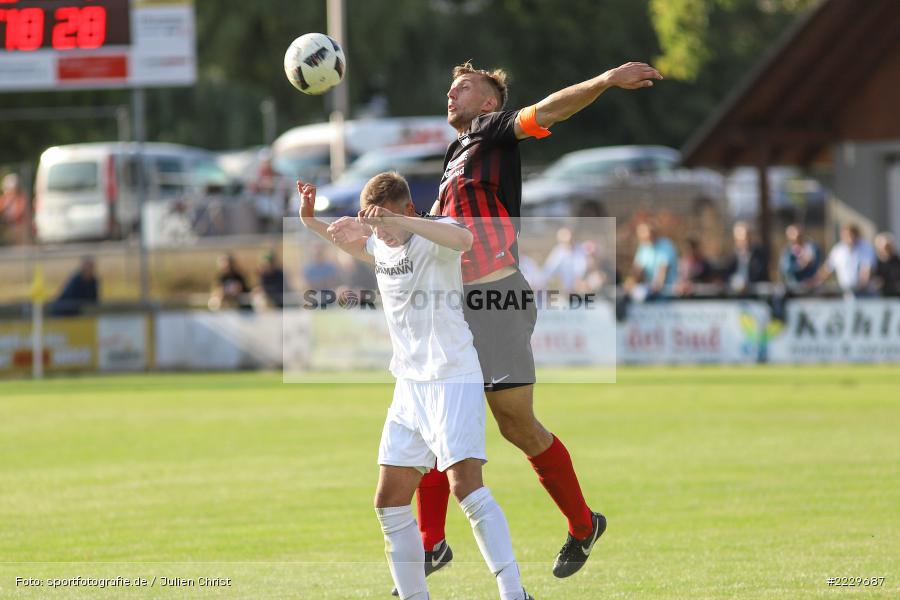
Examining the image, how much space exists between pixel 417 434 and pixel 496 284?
102cm

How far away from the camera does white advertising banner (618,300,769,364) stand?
891 inches

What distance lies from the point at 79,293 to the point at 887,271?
13.3m

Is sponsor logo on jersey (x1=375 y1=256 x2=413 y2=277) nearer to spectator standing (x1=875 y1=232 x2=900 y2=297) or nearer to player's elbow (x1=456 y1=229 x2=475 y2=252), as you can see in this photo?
player's elbow (x1=456 y1=229 x2=475 y2=252)

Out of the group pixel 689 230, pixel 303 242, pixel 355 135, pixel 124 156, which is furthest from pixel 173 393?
pixel 355 135

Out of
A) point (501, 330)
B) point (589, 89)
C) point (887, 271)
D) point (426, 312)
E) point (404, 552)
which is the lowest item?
point (404, 552)

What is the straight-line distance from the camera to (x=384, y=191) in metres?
6.51

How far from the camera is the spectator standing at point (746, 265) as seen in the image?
23375 millimetres

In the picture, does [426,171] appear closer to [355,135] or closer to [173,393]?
[355,135]

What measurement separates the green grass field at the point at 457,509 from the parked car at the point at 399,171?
30.5 feet

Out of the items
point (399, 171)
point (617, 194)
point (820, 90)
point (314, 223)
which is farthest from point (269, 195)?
point (314, 223)

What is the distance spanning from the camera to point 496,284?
7.23 metres

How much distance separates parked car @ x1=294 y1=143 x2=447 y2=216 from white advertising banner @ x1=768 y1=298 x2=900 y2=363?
6.88 metres

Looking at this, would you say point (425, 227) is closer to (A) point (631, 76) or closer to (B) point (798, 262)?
(A) point (631, 76)

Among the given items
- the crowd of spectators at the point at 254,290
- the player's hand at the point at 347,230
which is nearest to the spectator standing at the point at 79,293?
the crowd of spectators at the point at 254,290
